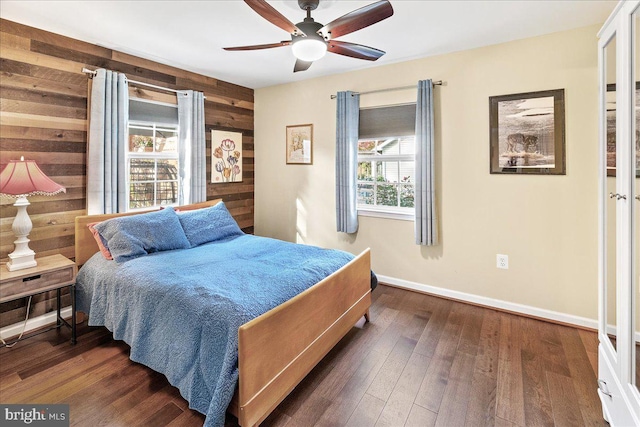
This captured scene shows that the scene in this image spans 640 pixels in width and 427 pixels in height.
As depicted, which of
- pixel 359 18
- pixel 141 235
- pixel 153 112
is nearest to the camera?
pixel 359 18

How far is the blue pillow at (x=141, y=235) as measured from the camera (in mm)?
2553

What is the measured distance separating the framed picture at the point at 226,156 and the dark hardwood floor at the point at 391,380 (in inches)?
88.5

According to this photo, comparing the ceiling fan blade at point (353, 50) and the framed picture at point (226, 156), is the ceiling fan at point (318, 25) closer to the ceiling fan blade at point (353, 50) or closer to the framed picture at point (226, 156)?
the ceiling fan blade at point (353, 50)

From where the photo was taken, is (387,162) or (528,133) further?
(387,162)

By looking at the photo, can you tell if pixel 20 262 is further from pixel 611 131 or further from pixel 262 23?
pixel 611 131

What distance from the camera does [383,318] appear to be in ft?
9.55

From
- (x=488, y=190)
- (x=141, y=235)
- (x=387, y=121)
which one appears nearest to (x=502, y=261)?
(x=488, y=190)

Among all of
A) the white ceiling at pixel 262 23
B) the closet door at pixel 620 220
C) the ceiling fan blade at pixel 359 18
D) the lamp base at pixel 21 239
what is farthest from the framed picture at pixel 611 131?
the lamp base at pixel 21 239

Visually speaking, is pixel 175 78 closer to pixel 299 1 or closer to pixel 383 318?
pixel 299 1

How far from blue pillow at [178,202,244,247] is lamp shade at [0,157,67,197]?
106 centimetres

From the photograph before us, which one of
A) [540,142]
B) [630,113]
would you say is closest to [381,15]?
[630,113]

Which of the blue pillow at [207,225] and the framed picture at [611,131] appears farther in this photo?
the blue pillow at [207,225]

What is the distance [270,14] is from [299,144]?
2.40 metres

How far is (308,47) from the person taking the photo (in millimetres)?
2033
